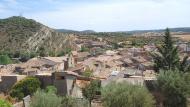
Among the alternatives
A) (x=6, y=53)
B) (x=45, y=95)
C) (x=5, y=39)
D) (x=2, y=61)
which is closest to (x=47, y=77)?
(x=45, y=95)

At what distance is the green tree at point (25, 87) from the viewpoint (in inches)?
1560

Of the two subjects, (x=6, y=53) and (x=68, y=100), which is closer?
(x=68, y=100)

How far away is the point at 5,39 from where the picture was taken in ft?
410

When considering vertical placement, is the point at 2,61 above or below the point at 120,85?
below

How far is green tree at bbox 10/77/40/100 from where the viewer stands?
1560 inches

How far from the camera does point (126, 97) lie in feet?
104

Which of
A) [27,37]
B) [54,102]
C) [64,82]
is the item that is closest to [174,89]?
[64,82]

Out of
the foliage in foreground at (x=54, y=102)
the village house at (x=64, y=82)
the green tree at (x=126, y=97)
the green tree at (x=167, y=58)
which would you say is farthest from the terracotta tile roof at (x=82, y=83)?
the foliage in foreground at (x=54, y=102)

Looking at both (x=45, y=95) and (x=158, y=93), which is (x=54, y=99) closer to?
(x=45, y=95)

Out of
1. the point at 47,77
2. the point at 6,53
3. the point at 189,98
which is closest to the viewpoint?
the point at 189,98

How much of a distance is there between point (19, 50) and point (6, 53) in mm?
4921

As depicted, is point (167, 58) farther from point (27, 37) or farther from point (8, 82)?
point (27, 37)

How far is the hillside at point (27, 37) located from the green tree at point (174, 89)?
288ft

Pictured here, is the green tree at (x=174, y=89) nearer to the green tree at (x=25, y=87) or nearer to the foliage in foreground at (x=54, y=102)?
the foliage in foreground at (x=54, y=102)
